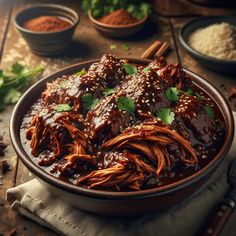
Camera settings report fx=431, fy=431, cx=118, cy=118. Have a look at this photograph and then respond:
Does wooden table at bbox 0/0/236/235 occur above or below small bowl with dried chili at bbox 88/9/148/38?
below

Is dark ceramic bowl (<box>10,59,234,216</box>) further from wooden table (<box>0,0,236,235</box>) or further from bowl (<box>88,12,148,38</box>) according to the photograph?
bowl (<box>88,12,148,38</box>)

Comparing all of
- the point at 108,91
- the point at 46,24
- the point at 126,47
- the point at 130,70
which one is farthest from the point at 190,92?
the point at 46,24

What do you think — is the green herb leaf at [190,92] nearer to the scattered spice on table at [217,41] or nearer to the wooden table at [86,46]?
the wooden table at [86,46]

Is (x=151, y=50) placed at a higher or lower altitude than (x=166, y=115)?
lower

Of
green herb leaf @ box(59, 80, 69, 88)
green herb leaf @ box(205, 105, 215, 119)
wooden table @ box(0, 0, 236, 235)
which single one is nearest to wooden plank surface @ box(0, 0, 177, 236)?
wooden table @ box(0, 0, 236, 235)

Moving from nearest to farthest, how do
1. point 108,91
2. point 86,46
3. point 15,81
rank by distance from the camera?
point 108,91 < point 15,81 < point 86,46

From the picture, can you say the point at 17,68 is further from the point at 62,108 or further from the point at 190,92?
the point at 190,92
